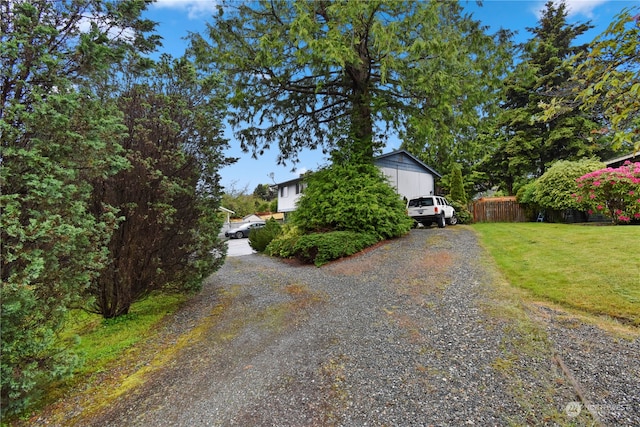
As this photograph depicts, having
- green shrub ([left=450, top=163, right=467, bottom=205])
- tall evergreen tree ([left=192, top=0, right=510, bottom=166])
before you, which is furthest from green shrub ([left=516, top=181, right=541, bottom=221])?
tall evergreen tree ([left=192, top=0, right=510, bottom=166])

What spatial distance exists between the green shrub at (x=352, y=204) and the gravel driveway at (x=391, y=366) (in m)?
4.50

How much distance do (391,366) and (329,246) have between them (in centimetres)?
585

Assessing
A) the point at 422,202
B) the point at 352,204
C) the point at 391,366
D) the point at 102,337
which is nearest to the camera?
the point at 391,366

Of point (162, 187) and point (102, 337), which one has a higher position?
point (162, 187)

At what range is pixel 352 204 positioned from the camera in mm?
9828

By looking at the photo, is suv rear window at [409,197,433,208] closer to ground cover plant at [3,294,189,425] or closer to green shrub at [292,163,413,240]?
green shrub at [292,163,413,240]

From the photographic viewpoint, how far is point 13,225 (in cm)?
228

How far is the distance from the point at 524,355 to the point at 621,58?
8.93ft

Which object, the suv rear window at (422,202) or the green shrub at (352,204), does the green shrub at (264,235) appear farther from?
the suv rear window at (422,202)

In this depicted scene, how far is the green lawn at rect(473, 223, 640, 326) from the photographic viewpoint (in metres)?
4.36

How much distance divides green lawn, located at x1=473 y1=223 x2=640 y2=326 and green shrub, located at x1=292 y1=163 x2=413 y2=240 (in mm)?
3077

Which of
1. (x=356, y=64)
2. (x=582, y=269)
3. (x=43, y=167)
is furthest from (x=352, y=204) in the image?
(x=43, y=167)

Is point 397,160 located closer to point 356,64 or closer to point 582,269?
point 356,64

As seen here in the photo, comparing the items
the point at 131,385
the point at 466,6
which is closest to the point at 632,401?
the point at 131,385
